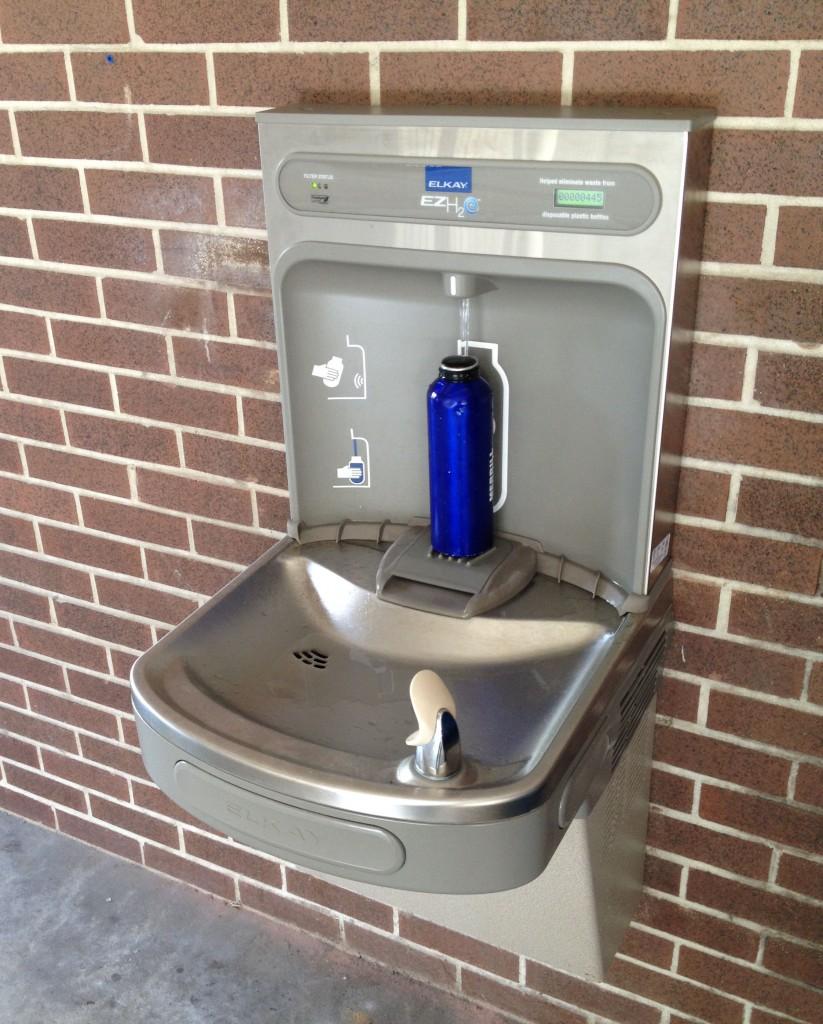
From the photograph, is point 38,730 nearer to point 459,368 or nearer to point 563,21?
point 459,368

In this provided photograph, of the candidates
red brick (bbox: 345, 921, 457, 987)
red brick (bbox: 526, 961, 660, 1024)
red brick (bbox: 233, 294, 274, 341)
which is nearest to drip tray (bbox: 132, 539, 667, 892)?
red brick (bbox: 233, 294, 274, 341)

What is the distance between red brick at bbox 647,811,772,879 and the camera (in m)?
1.53

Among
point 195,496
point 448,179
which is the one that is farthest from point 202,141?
point 195,496

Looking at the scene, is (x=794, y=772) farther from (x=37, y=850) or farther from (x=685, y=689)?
(x=37, y=850)

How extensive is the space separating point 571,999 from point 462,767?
101cm

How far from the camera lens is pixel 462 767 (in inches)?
42.1

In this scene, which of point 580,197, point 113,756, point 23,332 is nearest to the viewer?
point 580,197

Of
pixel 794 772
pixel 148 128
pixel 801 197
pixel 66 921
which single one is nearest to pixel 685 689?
pixel 794 772

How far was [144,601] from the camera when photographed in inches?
77.6

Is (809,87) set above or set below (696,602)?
above

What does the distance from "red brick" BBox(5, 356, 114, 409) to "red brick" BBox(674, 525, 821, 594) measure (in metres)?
0.99

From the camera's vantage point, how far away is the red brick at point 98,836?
7.56 feet

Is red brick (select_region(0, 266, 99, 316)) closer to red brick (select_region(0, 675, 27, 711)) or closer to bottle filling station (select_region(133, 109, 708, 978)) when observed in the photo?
bottle filling station (select_region(133, 109, 708, 978))

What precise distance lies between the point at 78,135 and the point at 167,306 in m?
0.28
